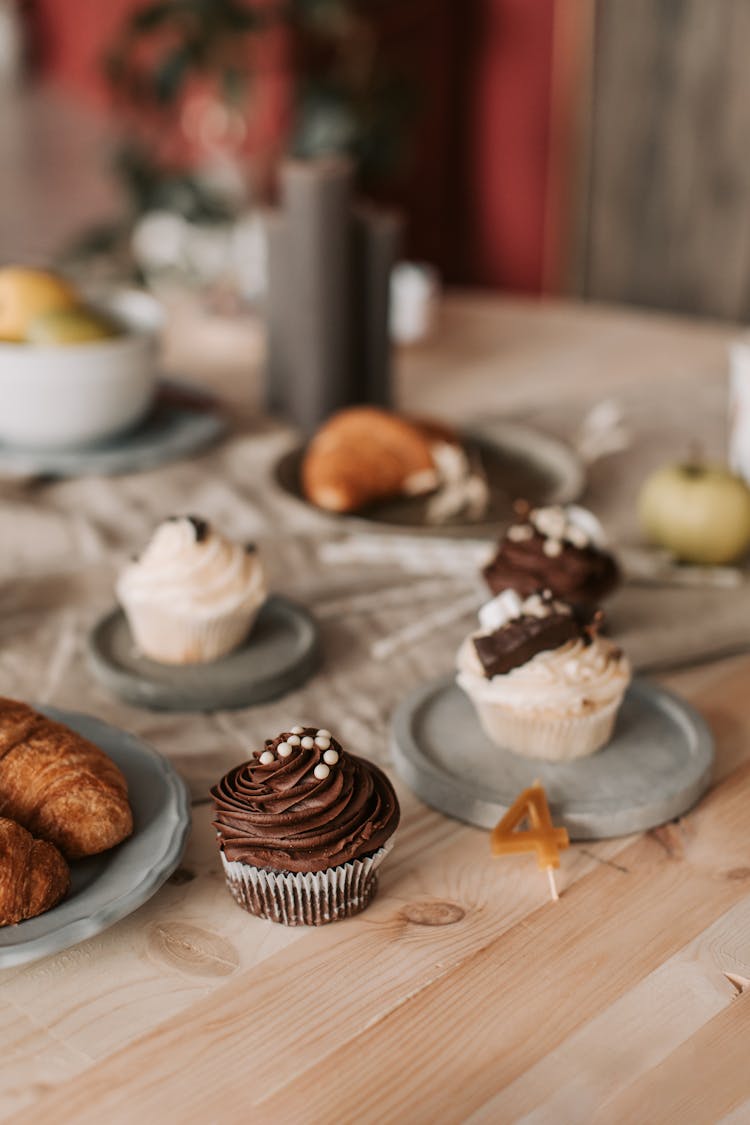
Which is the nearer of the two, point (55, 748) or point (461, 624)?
point (55, 748)

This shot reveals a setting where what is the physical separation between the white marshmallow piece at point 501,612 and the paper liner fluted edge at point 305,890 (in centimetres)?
19

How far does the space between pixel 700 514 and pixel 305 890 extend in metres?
0.64

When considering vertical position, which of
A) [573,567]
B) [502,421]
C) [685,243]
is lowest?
[685,243]

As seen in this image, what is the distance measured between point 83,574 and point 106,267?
1.59 m

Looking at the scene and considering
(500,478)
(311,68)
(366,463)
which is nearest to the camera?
(366,463)

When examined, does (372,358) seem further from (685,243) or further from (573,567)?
(685,243)

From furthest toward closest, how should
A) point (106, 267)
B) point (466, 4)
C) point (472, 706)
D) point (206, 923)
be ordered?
point (466, 4), point (106, 267), point (472, 706), point (206, 923)

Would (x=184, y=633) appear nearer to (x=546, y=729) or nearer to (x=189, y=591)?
(x=189, y=591)

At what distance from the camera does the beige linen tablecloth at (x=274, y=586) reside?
3.25ft

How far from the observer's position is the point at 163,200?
2.73 m

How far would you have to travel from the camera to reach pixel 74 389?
1407mm

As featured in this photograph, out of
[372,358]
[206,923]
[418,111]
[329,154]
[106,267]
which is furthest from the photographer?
[418,111]

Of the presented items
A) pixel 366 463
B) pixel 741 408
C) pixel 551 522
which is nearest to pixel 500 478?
pixel 366 463

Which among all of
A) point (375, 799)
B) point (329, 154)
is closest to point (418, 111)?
point (329, 154)
